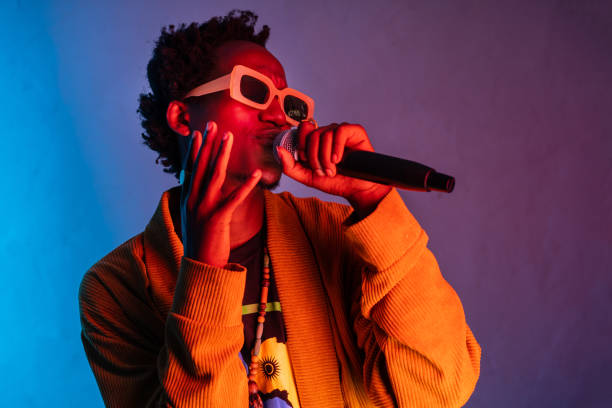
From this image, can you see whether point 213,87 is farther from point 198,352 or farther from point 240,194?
point 198,352

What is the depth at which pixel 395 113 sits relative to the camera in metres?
1.75

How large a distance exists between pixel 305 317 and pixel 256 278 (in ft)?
0.56

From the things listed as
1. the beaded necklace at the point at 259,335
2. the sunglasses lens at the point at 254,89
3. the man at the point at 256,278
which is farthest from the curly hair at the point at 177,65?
the beaded necklace at the point at 259,335

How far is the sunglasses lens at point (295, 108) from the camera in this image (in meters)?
1.15

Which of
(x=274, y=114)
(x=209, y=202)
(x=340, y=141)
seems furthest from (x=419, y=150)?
(x=209, y=202)

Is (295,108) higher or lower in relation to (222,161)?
higher

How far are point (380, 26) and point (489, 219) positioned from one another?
91 centimetres

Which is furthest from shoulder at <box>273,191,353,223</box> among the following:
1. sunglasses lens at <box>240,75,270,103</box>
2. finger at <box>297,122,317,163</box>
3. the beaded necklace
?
finger at <box>297,122,317,163</box>

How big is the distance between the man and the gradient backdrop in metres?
0.39

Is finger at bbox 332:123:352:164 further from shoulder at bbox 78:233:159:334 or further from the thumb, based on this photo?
shoulder at bbox 78:233:159:334

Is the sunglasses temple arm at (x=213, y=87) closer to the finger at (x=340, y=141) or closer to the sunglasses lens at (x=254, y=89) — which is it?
the sunglasses lens at (x=254, y=89)

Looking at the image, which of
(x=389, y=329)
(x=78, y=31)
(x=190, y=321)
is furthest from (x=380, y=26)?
(x=190, y=321)

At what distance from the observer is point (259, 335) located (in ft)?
3.41

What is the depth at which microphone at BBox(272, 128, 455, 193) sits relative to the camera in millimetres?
657
